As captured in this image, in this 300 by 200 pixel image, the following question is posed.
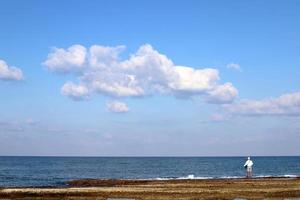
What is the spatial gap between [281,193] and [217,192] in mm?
5580

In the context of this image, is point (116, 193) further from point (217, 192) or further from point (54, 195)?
point (217, 192)

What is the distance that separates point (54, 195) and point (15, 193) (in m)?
4.73

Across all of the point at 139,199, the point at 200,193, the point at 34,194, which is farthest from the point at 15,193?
the point at 200,193

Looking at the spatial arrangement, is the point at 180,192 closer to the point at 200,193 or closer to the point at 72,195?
the point at 200,193

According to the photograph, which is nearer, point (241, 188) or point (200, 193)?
point (200, 193)

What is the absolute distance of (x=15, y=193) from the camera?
165ft

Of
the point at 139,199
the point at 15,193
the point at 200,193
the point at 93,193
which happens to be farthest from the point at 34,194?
the point at 200,193

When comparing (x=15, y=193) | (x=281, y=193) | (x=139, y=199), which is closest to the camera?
(x=139, y=199)

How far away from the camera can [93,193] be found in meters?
49.1

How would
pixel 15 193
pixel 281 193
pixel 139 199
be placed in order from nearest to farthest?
pixel 139 199 → pixel 281 193 → pixel 15 193

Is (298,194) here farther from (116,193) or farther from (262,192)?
(116,193)

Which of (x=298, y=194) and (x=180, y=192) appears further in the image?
(x=180, y=192)

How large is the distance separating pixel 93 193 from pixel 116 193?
2.12 metres

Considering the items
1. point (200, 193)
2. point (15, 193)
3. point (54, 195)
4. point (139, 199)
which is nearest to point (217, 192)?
point (200, 193)
